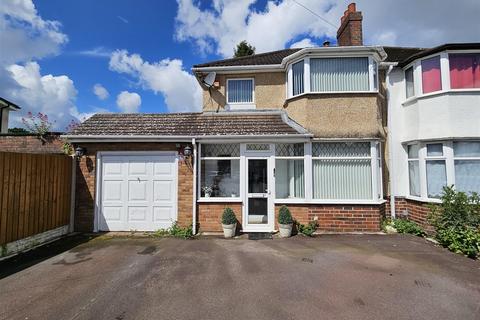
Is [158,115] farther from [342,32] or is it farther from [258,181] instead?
[342,32]

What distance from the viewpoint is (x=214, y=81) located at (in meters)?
10.4

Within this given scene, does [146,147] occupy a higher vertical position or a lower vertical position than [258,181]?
higher

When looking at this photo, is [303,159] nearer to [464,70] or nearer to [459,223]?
[459,223]

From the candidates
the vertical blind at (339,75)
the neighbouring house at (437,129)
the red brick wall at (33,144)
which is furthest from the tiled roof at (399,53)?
the red brick wall at (33,144)

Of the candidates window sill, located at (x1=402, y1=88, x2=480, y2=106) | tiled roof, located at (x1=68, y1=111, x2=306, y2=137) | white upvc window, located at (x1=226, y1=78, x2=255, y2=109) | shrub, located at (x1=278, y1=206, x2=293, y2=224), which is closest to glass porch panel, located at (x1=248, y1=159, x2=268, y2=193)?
shrub, located at (x1=278, y1=206, x2=293, y2=224)

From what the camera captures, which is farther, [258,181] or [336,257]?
[258,181]

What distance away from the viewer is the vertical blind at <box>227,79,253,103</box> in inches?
417

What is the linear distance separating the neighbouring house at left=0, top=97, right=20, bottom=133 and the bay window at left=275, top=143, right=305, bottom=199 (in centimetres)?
1986

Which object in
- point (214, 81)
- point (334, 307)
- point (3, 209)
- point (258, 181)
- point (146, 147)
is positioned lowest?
point (334, 307)

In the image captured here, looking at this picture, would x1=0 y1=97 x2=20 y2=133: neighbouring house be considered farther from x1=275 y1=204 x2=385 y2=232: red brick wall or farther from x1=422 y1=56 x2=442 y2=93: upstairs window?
x1=422 y1=56 x2=442 y2=93: upstairs window

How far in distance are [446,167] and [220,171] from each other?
22.8ft

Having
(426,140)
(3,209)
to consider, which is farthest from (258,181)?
(3,209)

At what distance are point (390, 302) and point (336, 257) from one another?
190 centimetres

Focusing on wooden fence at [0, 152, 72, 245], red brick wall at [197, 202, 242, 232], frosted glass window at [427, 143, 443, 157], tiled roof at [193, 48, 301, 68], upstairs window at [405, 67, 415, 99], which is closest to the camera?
wooden fence at [0, 152, 72, 245]
